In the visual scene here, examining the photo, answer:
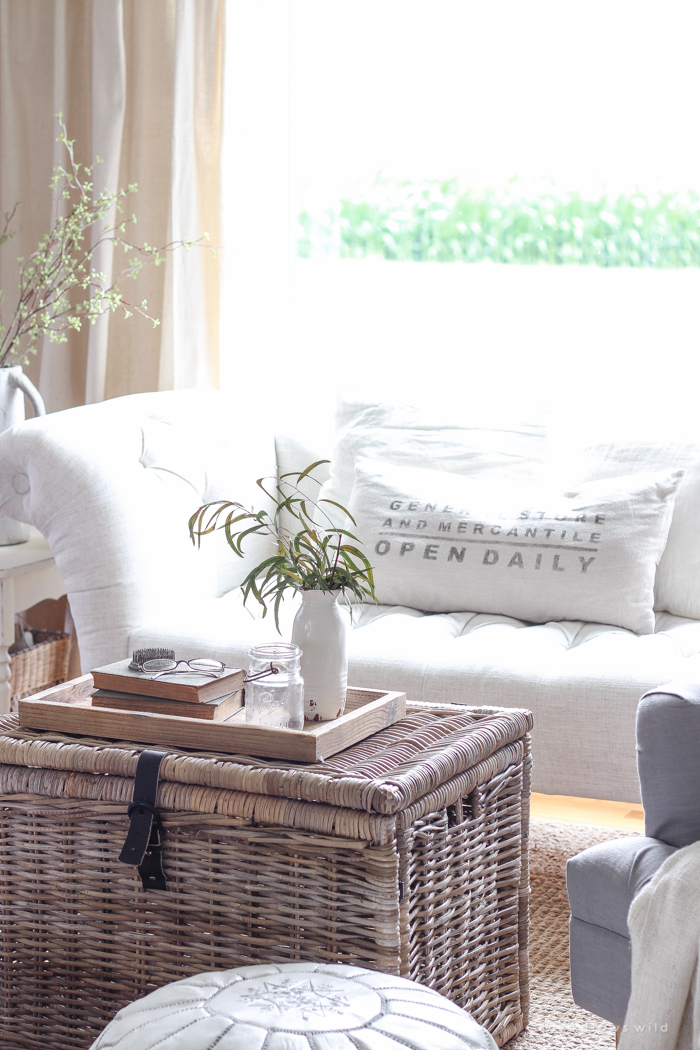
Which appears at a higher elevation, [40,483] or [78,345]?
[78,345]

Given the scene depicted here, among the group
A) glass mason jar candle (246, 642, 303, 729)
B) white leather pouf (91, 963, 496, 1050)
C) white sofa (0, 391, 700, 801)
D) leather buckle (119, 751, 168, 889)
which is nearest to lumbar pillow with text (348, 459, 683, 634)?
white sofa (0, 391, 700, 801)

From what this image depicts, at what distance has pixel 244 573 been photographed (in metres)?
2.57

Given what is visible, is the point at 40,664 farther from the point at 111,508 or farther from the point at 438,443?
the point at 438,443

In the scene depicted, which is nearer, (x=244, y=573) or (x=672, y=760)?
(x=672, y=760)

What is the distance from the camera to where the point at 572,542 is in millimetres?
2205

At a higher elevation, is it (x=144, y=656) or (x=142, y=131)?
(x=142, y=131)

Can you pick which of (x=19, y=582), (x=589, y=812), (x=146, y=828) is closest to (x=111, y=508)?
(x=19, y=582)

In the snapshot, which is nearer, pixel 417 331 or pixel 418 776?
pixel 418 776

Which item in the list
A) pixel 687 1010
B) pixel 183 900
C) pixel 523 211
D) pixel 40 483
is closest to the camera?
pixel 687 1010

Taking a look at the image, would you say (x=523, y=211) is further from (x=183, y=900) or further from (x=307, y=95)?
(x=183, y=900)

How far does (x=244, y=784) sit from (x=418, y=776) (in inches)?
7.9

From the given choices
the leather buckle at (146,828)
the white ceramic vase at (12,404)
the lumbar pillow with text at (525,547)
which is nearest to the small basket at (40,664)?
the white ceramic vase at (12,404)

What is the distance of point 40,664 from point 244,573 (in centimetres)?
65

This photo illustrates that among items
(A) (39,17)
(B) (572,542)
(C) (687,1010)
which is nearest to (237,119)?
(A) (39,17)
